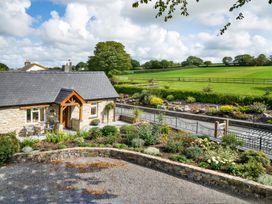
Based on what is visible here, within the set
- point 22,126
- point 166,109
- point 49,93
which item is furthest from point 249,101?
point 22,126

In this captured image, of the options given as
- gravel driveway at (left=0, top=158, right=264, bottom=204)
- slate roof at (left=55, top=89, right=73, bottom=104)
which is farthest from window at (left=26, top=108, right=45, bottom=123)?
gravel driveway at (left=0, top=158, right=264, bottom=204)

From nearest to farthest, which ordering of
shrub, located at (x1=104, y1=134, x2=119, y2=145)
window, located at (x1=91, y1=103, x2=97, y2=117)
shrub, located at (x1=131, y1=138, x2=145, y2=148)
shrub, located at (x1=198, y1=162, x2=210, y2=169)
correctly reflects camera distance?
shrub, located at (x1=198, y1=162, x2=210, y2=169) → shrub, located at (x1=131, y1=138, x2=145, y2=148) → shrub, located at (x1=104, y1=134, x2=119, y2=145) → window, located at (x1=91, y1=103, x2=97, y2=117)

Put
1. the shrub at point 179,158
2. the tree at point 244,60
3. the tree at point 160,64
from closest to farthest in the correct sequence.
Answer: the shrub at point 179,158
the tree at point 244,60
the tree at point 160,64

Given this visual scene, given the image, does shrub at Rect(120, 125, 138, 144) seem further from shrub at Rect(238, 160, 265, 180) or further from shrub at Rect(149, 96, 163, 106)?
shrub at Rect(149, 96, 163, 106)

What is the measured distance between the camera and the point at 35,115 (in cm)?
2036

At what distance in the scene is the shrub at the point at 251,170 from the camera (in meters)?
10.1

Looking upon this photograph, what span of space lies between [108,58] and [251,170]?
148ft

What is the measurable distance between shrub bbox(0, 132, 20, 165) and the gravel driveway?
698 mm

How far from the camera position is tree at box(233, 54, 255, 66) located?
257ft

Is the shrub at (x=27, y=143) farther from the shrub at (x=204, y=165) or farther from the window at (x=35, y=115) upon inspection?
the shrub at (x=204, y=165)

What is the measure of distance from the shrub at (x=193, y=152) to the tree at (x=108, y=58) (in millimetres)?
41353

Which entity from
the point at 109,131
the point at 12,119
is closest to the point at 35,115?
the point at 12,119

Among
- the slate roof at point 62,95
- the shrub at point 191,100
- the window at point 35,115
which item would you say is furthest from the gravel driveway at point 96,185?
the shrub at point 191,100

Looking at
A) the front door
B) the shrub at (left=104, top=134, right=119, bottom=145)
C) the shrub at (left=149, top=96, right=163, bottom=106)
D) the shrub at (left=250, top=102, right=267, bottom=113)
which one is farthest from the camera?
the shrub at (left=149, top=96, right=163, bottom=106)
